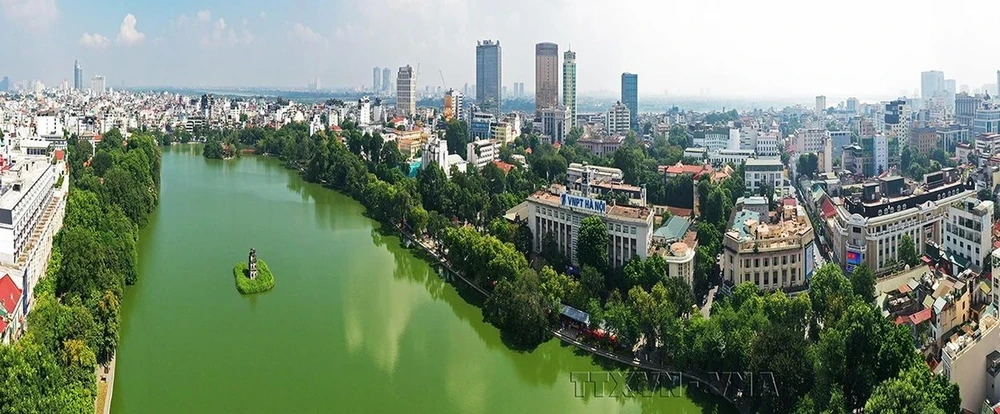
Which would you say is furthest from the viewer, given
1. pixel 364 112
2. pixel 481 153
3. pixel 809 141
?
pixel 364 112

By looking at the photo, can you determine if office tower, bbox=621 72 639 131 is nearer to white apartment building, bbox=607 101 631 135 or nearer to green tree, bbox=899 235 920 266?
white apartment building, bbox=607 101 631 135

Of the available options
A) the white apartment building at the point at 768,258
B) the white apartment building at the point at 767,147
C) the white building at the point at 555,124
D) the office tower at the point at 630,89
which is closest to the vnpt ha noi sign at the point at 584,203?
the white apartment building at the point at 768,258

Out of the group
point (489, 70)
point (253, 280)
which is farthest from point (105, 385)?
point (489, 70)

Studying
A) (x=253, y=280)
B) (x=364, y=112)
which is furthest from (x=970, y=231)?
(x=364, y=112)

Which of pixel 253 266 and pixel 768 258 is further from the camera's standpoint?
pixel 253 266

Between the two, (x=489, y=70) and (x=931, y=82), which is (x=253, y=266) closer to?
(x=489, y=70)

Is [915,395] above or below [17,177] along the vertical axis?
below

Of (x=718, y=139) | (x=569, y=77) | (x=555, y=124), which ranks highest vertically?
(x=569, y=77)

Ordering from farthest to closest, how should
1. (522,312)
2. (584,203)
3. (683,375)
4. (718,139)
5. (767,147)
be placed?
(718,139)
(767,147)
(584,203)
(522,312)
(683,375)
